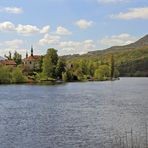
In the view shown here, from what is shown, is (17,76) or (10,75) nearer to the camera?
(10,75)

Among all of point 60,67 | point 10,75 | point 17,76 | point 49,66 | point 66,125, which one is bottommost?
point 66,125

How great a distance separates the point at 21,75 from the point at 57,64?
20120 millimetres

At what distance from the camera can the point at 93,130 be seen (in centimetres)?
4869

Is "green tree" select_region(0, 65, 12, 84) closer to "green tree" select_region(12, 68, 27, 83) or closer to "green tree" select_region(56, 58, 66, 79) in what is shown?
"green tree" select_region(12, 68, 27, 83)

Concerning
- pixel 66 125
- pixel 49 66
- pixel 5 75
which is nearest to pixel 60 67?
pixel 49 66

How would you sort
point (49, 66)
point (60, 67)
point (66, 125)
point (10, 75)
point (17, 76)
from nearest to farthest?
point (66, 125) < point (10, 75) < point (17, 76) < point (49, 66) < point (60, 67)

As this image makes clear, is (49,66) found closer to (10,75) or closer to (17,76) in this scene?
(17,76)

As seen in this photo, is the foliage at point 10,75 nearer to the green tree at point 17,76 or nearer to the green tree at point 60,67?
the green tree at point 17,76

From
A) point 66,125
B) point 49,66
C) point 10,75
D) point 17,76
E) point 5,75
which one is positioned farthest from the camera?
point 49,66

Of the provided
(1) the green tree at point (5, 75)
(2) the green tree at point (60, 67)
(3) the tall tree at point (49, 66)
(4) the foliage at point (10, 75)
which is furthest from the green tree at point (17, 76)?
(2) the green tree at point (60, 67)

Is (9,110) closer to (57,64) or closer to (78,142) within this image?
(78,142)

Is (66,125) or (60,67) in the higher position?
(60,67)

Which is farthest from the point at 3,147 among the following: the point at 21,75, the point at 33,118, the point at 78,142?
the point at 21,75

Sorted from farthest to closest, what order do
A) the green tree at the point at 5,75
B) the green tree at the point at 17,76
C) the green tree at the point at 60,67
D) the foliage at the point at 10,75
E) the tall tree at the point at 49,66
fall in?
the green tree at the point at 60,67, the tall tree at the point at 49,66, the green tree at the point at 17,76, the foliage at the point at 10,75, the green tree at the point at 5,75
